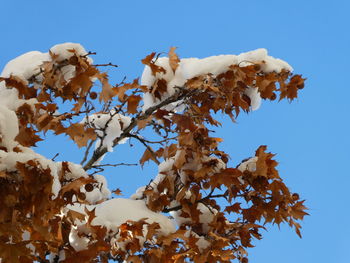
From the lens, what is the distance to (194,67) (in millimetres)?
4816

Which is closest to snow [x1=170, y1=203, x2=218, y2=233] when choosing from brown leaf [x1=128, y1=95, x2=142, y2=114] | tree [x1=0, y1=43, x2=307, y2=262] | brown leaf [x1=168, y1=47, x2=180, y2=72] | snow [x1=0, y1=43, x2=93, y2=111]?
tree [x1=0, y1=43, x2=307, y2=262]

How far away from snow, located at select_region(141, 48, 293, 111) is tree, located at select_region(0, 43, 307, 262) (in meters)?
0.01

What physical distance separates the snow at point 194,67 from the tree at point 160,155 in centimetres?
1

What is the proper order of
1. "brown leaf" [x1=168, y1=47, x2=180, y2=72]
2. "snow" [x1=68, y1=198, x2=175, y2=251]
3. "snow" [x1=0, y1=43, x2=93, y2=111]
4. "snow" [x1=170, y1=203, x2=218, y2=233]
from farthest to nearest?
"brown leaf" [x1=168, y1=47, x2=180, y2=72] → "snow" [x1=170, y1=203, x2=218, y2=233] → "snow" [x1=0, y1=43, x2=93, y2=111] → "snow" [x1=68, y1=198, x2=175, y2=251]

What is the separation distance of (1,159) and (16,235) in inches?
22.5

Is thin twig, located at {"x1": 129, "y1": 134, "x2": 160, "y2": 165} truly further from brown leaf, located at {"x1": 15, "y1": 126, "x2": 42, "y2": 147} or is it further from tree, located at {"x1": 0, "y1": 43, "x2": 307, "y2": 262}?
brown leaf, located at {"x1": 15, "y1": 126, "x2": 42, "y2": 147}

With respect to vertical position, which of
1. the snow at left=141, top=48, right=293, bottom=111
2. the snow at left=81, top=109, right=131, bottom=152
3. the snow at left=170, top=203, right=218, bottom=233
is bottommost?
the snow at left=170, top=203, right=218, bottom=233

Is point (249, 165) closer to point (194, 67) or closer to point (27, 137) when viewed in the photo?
point (194, 67)

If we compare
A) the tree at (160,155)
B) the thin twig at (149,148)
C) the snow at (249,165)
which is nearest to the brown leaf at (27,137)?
the tree at (160,155)

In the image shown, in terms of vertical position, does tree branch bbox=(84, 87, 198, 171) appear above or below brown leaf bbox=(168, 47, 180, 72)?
below

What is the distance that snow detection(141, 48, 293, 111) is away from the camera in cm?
477

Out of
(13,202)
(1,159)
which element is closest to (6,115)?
(1,159)

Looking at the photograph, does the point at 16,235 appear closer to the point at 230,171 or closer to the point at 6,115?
the point at 6,115

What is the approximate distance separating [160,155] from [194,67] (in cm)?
97
